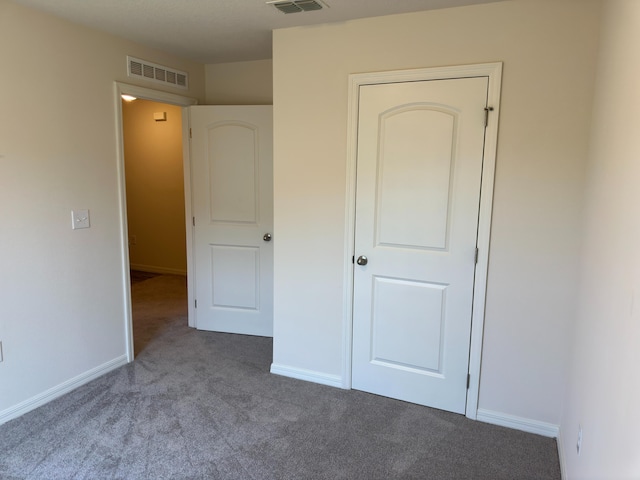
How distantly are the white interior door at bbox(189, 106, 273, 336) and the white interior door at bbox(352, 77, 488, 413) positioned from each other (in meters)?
1.19

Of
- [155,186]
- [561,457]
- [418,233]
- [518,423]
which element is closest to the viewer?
[561,457]

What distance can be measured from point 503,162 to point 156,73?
8.57 ft

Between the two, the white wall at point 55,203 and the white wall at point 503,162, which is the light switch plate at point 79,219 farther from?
the white wall at point 503,162

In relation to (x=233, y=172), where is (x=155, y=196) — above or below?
below

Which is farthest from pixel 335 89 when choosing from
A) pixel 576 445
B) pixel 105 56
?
pixel 576 445

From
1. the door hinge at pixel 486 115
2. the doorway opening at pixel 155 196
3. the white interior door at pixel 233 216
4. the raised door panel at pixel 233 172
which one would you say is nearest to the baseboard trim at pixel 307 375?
the white interior door at pixel 233 216

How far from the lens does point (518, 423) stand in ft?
8.21

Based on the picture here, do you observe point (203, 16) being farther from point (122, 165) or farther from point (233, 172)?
point (233, 172)

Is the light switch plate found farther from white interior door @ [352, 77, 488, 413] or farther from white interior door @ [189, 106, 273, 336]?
white interior door @ [352, 77, 488, 413]

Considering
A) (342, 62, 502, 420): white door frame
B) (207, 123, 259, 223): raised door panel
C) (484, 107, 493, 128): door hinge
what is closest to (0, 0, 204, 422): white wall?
(207, 123, 259, 223): raised door panel

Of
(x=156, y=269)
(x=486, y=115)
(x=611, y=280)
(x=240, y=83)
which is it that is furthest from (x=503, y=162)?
(x=156, y=269)

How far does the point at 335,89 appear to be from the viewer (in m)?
2.71

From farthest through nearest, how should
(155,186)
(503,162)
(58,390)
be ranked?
(155,186)
(58,390)
(503,162)

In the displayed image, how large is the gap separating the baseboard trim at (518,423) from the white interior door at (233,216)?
1.94m
